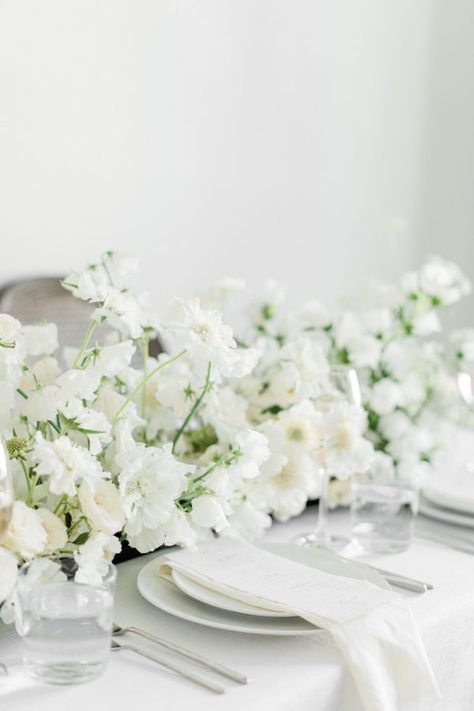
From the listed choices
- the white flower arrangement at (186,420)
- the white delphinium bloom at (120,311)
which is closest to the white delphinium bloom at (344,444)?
the white flower arrangement at (186,420)

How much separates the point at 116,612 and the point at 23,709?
228 mm

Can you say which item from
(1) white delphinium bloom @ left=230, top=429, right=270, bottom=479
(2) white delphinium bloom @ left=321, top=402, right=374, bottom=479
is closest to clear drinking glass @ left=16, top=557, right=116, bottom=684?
(1) white delphinium bloom @ left=230, top=429, right=270, bottom=479

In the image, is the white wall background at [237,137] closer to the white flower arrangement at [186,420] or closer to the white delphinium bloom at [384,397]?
the white flower arrangement at [186,420]

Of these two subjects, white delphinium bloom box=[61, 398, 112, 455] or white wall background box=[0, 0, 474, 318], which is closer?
white delphinium bloom box=[61, 398, 112, 455]

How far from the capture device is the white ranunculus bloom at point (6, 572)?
33.3 inches

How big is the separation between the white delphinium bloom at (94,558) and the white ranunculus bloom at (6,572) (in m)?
0.06

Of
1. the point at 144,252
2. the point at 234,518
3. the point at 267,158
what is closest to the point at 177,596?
the point at 234,518

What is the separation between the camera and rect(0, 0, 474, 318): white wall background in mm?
1562

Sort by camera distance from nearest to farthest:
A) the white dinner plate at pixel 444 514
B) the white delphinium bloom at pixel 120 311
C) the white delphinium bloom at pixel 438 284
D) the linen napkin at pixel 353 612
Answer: the linen napkin at pixel 353 612, the white delphinium bloom at pixel 120 311, the white dinner plate at pixel 444 514, the white delphinium bloom at pixel 438 284

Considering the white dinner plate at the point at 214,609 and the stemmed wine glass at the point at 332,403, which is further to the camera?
the stemmed wine glass at the point at 332,403

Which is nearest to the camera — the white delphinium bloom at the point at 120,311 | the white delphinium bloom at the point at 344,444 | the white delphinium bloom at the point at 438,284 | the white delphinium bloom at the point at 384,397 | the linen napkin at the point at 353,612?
the linen napkin at the point at 353,612

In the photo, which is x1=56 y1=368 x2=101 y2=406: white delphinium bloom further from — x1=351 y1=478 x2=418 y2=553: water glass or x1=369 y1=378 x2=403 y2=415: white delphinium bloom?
x1=369 y1=378 x2=403 y2=415: white delphinium bloom

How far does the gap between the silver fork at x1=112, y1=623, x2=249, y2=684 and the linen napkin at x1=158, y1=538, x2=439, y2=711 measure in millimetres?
94

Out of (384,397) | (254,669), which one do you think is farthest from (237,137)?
(254,669)
